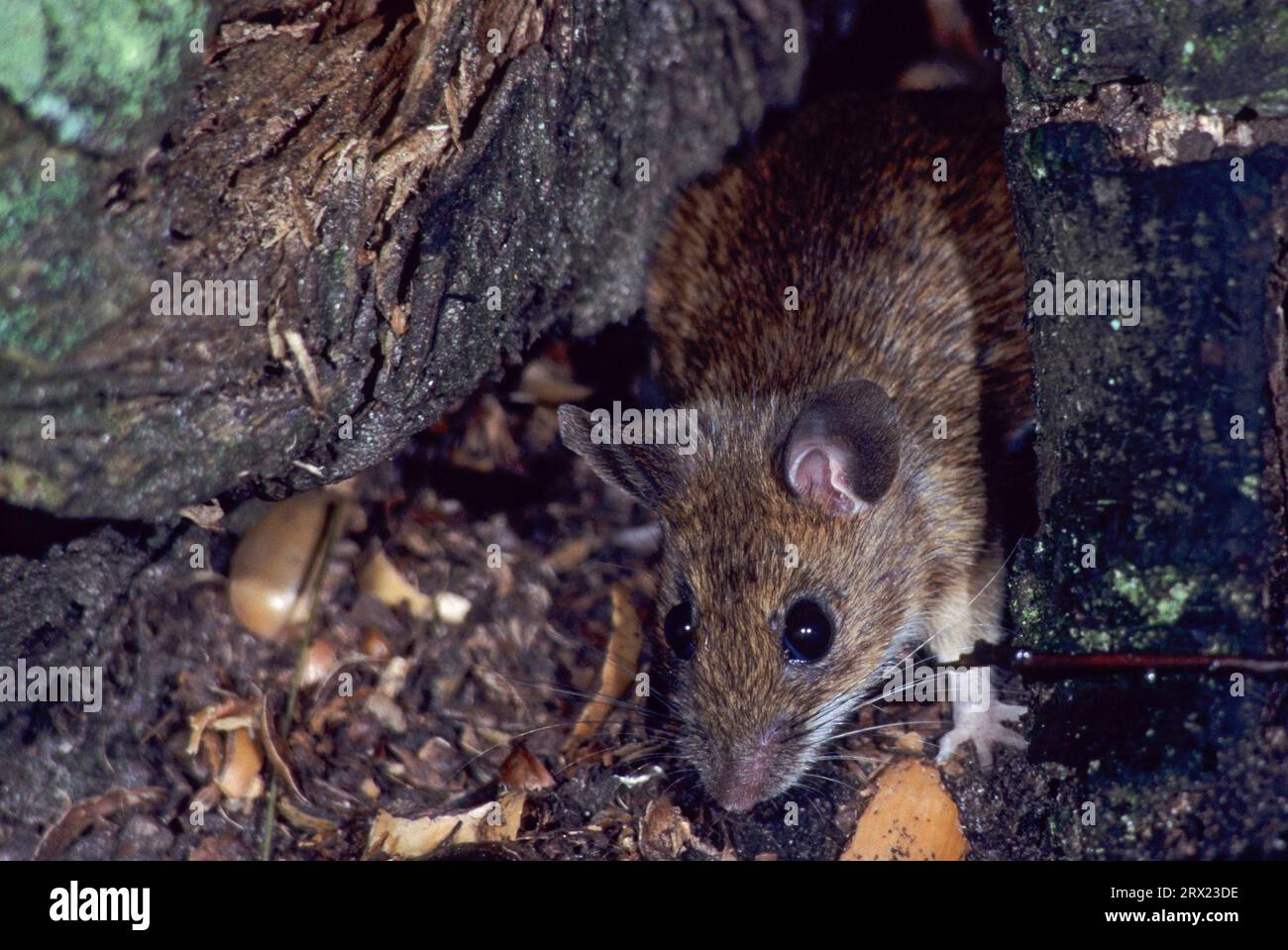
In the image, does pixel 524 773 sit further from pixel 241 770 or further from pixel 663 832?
pixel 241 770

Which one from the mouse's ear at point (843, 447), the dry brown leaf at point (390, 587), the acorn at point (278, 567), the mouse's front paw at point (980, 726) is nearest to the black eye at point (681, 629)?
the mouse's ear at point (843, 447)

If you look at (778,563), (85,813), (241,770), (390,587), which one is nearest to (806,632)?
(778,563)

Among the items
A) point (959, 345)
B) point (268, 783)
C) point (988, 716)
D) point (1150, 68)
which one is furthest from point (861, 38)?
point (268, 783)

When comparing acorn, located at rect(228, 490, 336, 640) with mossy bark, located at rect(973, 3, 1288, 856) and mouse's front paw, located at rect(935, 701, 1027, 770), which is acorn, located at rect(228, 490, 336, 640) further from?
mossy bark, located at rect(973, 3, 1288, 856)

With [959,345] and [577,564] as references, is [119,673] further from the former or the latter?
[959,345]

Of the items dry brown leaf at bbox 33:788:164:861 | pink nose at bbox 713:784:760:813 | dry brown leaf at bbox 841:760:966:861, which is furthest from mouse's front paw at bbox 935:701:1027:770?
dry brown leaf at bbox 33:788:164:861

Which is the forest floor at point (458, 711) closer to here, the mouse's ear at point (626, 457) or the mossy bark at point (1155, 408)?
the mossy bark at point (1155, 408)

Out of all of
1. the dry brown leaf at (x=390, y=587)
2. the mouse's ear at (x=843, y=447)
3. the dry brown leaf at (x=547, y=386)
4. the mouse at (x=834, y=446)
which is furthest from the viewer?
the dry brown leaf at (x=547, y=386)
